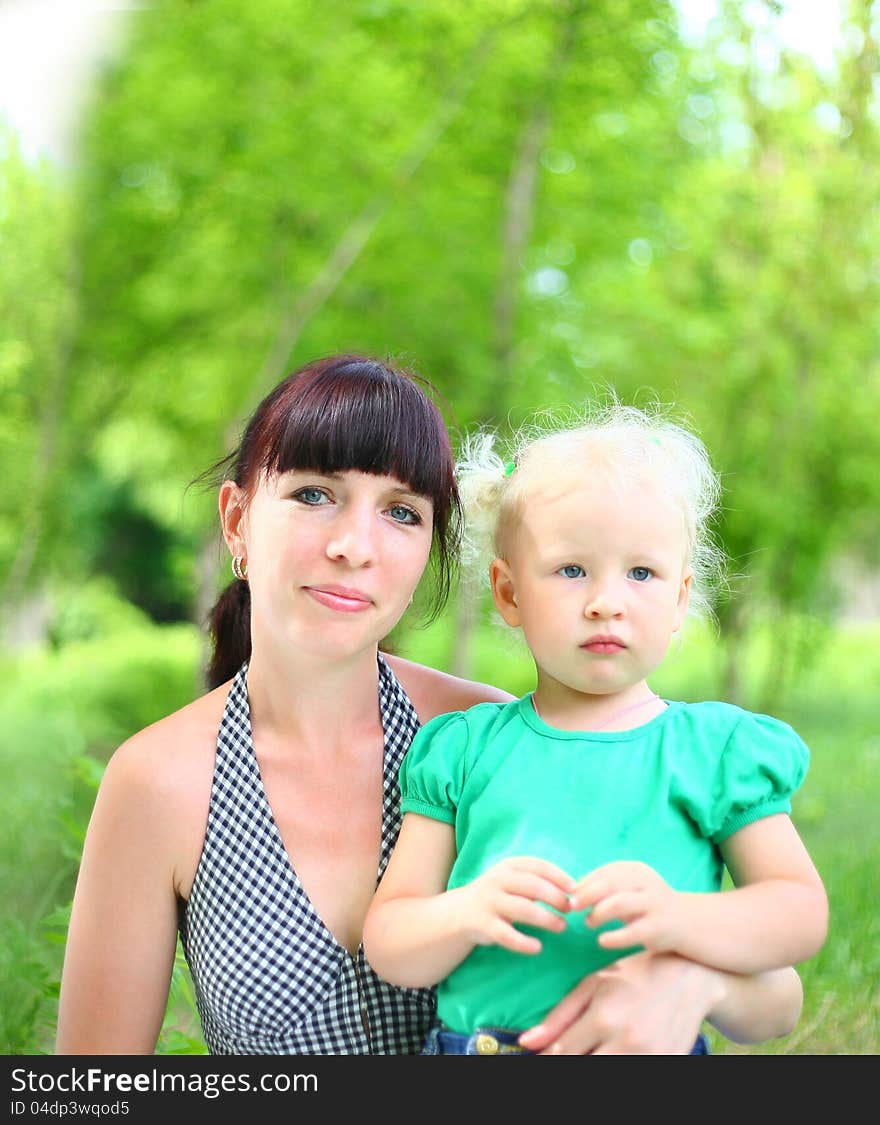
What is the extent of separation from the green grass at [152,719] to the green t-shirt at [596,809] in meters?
0.34

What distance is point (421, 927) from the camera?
4.40 ft

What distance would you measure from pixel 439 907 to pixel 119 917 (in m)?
0.47

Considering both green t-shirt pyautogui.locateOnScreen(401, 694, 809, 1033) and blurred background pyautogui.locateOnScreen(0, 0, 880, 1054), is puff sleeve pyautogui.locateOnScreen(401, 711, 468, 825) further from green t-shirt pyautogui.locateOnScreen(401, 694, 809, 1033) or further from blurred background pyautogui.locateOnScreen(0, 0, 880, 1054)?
blurred background pyautogui.locateOnScreen(0, 0, 880, 1054)

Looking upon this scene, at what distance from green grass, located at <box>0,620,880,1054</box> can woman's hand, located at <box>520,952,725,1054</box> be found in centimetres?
55

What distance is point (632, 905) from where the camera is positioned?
1.21 m

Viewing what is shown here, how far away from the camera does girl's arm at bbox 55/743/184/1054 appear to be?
154cm

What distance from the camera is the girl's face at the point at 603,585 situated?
1419 mm

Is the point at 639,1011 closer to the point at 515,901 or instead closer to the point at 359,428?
the point at 515,901

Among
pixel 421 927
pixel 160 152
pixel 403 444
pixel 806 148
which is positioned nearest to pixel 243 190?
pixel 160 152

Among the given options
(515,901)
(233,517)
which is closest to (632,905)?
(515,901)

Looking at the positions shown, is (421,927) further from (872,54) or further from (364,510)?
(872,54)

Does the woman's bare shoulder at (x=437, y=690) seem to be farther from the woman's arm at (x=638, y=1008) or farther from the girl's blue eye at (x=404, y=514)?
the woman's arm at (x=638, y=1008)

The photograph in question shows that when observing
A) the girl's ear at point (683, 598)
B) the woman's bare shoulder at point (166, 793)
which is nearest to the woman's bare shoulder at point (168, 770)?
the woman's bare shoulder at point (166, 793)
